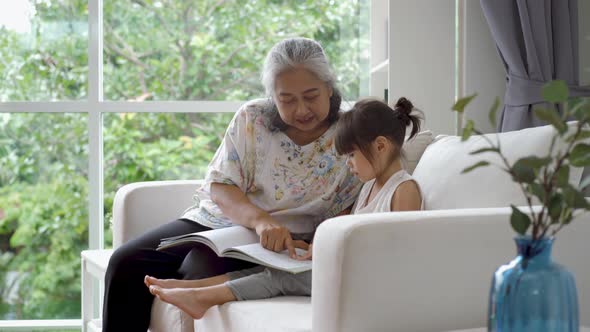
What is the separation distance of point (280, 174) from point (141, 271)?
1.48 feet

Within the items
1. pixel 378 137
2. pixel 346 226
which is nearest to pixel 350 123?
pixel 378 137

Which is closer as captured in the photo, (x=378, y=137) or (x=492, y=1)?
(x=378, y=137)

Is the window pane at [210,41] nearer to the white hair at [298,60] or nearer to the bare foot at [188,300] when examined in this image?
the white hair at [298,60]

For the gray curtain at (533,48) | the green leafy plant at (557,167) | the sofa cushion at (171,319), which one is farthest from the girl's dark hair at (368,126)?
the green leafy plant at (557,167)

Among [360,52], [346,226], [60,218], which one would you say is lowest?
[60,218]

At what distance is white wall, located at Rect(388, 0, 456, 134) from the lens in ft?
9.92

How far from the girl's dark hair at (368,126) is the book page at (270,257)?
28cm

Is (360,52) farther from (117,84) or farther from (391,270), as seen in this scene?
(391,270)

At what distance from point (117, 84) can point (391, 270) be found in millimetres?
2410

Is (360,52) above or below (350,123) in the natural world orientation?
above

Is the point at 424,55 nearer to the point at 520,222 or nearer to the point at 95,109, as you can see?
the point at 95,109

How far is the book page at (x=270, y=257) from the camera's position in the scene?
1678 millimetres

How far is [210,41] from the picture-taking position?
11.8 ft

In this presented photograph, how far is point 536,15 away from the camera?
2574 millimetres
